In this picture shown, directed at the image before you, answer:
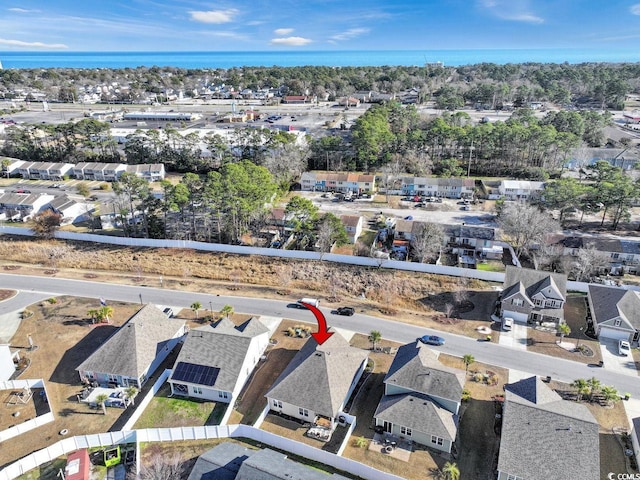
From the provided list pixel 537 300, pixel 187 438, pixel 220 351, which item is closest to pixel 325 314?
pixel 220 351

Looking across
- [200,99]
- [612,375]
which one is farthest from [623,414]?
[200,99]

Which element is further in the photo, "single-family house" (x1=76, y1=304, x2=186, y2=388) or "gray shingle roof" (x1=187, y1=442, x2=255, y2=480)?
"single-family house" (x1=76, y1=304, x2=186, y2=388)

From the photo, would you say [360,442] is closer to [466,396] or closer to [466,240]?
[466,396]

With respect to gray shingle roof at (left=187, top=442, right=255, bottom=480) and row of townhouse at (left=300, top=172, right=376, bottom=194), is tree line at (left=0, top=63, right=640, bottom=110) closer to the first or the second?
row of townhouse at (left=300, top=172, right=376, bottom=194)

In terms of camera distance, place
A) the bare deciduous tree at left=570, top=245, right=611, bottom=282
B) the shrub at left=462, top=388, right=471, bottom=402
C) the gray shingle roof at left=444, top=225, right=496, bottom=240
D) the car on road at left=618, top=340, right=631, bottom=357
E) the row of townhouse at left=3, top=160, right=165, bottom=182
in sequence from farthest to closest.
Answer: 1. the row of townhouse at left=3, top=160, right=165, bottom=182
2. the gray shingle roof at left=444, top=225, right=496, bottom=240
3. the bare deciduous tree at left=570, top=245, right=611, bottom=282
4. the car on road at left=618, top=340, right=631, bottom=357
5. the shrub at left=462, top=388, right=471, bottom=402

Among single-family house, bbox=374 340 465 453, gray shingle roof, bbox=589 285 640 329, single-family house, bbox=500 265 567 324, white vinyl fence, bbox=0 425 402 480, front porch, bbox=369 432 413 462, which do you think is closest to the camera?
white vinyl fence, bbox=0 425 402 480

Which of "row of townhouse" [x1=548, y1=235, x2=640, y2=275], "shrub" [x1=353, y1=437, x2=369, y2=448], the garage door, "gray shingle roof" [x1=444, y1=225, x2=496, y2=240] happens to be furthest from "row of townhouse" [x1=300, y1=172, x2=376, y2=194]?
"shrub" [x1=353, y1=437, x2=369, y2=448]

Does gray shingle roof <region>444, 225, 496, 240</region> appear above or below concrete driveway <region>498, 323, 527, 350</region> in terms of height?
above

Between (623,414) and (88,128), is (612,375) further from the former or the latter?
(88,128)

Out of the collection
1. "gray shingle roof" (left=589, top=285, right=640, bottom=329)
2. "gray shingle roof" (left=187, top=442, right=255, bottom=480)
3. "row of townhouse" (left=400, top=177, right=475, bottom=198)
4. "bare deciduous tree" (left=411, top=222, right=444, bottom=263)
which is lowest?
"gray shingle roof" (left=187, top=442, right=255, bottom=480)
